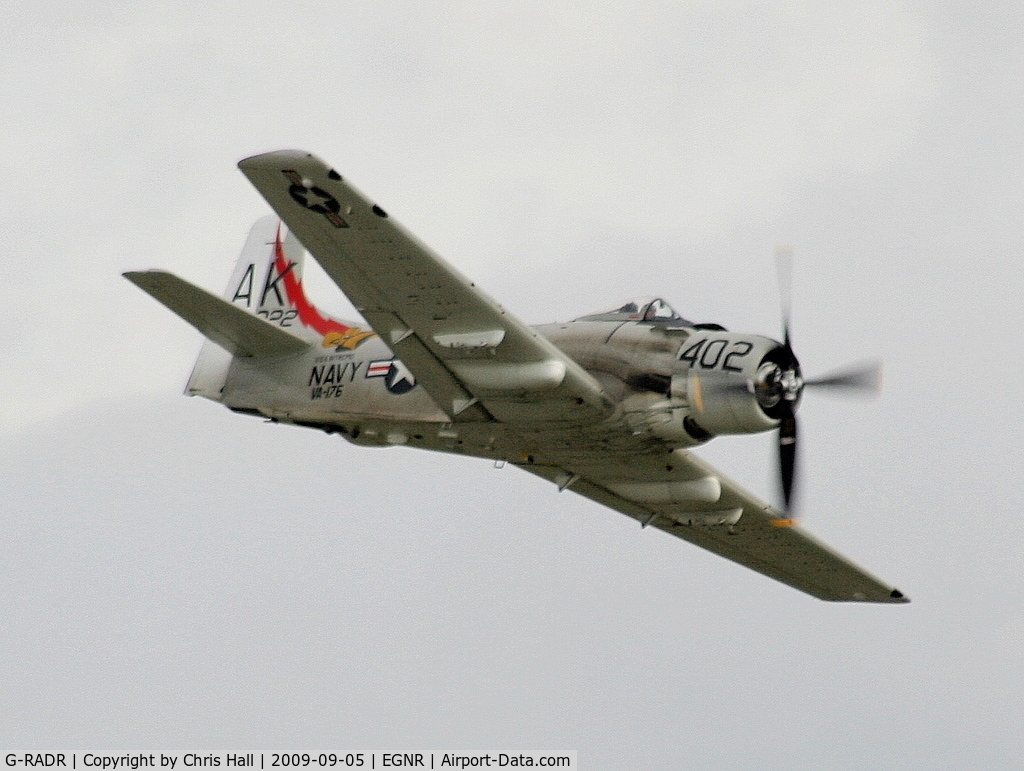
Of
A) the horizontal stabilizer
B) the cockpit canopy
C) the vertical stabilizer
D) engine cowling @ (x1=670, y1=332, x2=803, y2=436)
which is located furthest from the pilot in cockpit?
the vertical stabilizer

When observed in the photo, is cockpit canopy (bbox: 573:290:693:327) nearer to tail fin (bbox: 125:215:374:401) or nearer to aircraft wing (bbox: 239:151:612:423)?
aircraft wing (bbox: 239:151:612:423)

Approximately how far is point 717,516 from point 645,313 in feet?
17.4

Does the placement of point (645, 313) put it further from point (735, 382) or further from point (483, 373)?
point (483, 373)

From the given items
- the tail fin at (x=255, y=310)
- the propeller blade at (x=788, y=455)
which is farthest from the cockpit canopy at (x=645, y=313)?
the tail fin at (x=255, y=310)

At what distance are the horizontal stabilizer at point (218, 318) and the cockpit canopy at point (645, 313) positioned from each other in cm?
554

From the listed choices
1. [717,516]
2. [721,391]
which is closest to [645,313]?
[721,391]

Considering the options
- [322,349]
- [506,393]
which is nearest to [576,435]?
[506,393]

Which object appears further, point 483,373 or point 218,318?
point 218,318

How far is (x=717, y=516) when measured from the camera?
30172 millimetres

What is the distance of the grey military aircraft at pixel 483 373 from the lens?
943 inches

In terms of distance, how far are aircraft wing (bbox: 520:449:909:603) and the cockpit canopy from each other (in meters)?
2.05

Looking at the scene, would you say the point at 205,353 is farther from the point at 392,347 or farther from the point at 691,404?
the point at 691,404

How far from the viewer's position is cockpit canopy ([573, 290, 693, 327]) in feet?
86.0

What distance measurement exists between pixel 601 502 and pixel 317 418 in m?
5.20
